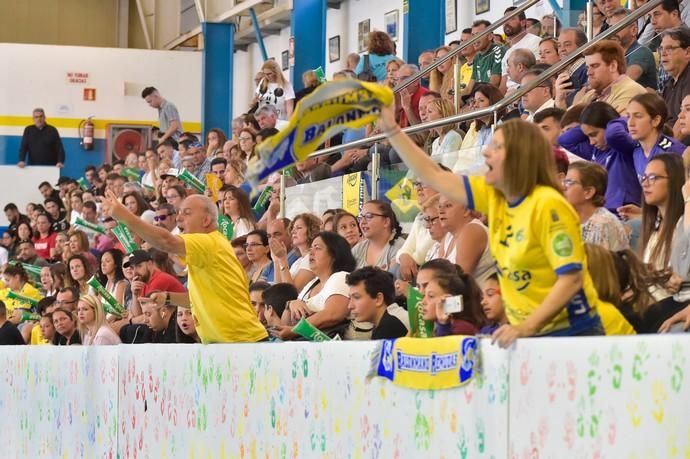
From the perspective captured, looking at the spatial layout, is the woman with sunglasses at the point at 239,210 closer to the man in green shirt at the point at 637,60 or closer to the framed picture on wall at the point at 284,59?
Result: the man in green shirt at the point at 637,60

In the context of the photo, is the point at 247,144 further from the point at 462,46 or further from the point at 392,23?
the point at 392,23

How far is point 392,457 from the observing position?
15.0ft

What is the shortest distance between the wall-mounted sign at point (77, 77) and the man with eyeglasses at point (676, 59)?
694 inches

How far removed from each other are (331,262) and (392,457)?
350 cm

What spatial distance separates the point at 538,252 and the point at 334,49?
17234 millimetres

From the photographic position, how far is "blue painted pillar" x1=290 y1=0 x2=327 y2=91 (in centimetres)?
2022

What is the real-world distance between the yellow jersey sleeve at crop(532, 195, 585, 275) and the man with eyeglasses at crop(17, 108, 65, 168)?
2028 cm

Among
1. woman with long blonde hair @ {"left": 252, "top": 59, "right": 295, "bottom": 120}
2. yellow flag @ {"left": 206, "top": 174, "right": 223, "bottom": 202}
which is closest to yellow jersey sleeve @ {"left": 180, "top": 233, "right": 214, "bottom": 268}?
yellow flag @ {"left": 206, "top": 174, "right": 223, "bottom": 202}

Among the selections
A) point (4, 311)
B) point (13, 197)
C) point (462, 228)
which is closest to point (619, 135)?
point (462, 228)

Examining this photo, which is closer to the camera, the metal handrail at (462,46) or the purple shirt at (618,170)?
the purple shirt at (618,170)

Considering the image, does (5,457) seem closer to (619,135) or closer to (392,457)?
(619,135)

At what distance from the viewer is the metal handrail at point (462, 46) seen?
39.4 ft

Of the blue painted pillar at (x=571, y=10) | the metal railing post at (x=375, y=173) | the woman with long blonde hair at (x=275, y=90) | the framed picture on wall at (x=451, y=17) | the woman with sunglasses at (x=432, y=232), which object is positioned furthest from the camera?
the framed picture on wall at (x=451, y=17)

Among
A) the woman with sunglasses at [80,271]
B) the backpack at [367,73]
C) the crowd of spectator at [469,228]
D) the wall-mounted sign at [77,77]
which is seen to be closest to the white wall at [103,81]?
the wall-mounted sign at [77,77]
